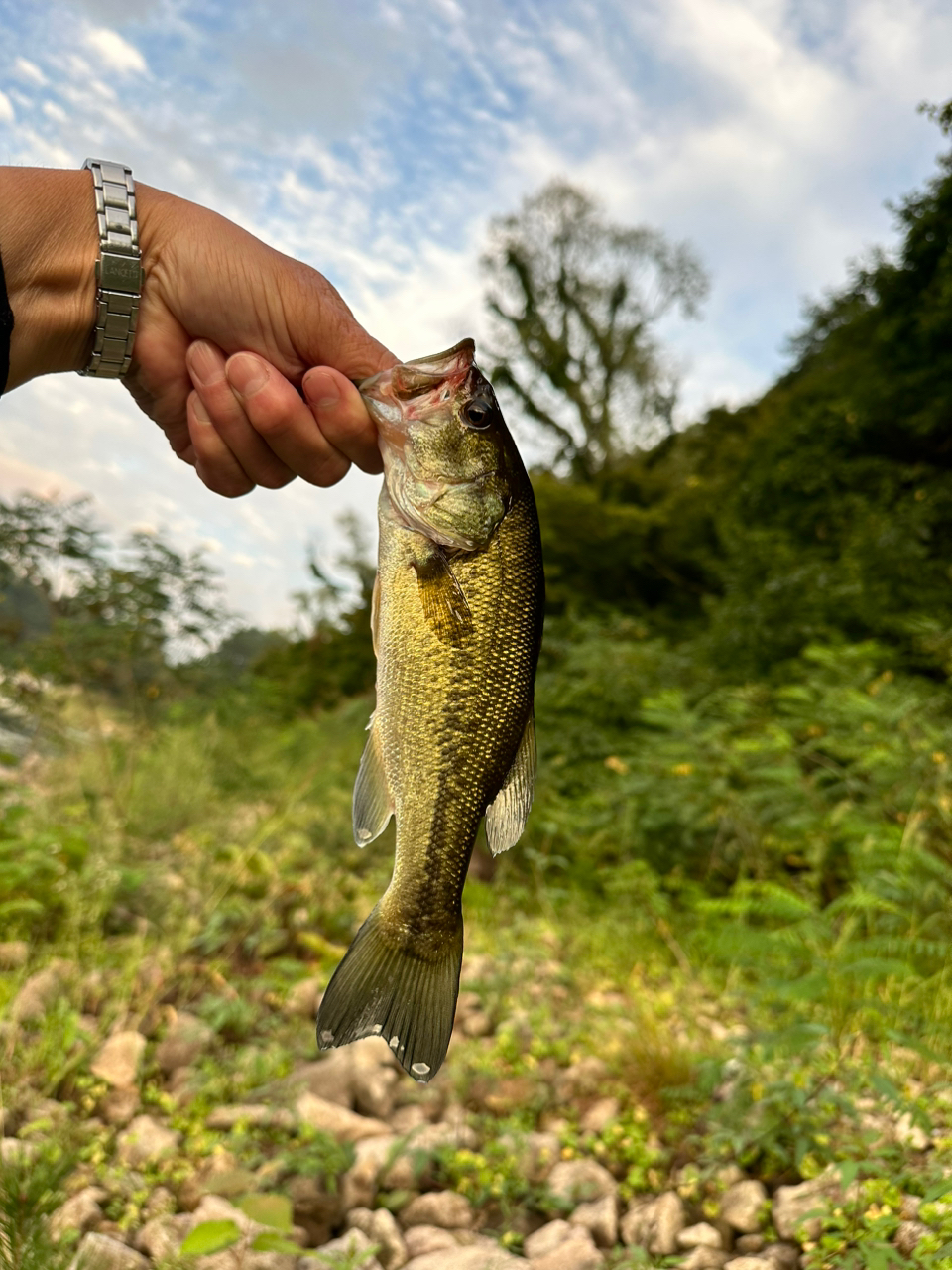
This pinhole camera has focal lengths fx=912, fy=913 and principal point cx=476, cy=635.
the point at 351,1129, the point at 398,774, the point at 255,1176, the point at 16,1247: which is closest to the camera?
the point at 398,774

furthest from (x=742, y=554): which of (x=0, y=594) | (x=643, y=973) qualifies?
(x=0, y=594)

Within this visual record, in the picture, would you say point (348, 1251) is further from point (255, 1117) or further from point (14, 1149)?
point (14, 1149)

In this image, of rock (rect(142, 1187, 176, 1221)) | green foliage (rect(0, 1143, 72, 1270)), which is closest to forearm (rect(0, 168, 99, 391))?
green foliage (rect(0, 1143, 72, 1270))

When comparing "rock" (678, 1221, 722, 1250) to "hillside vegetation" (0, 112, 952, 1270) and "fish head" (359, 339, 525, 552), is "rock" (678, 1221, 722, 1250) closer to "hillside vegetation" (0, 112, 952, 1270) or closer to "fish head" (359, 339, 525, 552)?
"hillside vegetation" (0, 112, 952, 1270)

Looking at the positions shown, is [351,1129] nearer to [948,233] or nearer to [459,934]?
[459,934]

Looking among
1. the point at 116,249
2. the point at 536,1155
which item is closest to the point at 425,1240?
the point at 536,1155

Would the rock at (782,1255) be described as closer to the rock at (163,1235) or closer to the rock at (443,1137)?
the rock at (443,1137)
